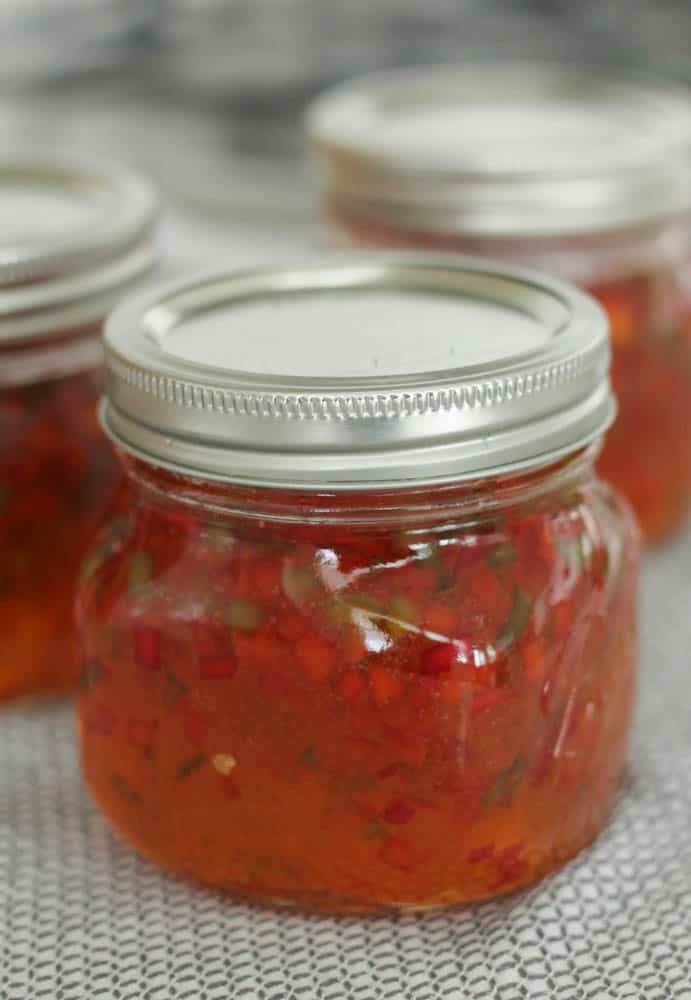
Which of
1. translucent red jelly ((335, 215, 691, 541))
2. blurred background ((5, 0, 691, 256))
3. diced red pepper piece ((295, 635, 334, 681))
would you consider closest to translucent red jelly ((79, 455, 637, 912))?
diced red pepper piece ((295, 635, 334, 681))

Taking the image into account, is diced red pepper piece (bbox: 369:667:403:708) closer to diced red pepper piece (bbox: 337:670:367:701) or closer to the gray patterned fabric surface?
diced red pepper piece (bbox: 337:670:367:701)

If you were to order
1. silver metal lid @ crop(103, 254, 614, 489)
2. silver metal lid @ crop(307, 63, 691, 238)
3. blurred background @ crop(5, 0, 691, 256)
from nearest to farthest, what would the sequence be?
silver metal lid @ crop(103, 254, 614, 489) < silver metal lid @ crop(307, 63, 691, 238) < blurred background @ crop(5, 0, 691, 256)

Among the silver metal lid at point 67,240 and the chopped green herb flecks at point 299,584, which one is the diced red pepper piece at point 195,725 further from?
the silver metal lid at point 67,240

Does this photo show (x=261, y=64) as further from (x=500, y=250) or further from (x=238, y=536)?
(x=238, y=536)

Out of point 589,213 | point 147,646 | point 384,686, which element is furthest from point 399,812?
point 589,213

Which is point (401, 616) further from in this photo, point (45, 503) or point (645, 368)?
point (645, 368)

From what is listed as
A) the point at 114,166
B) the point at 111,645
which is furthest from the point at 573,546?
the point at 114,166
